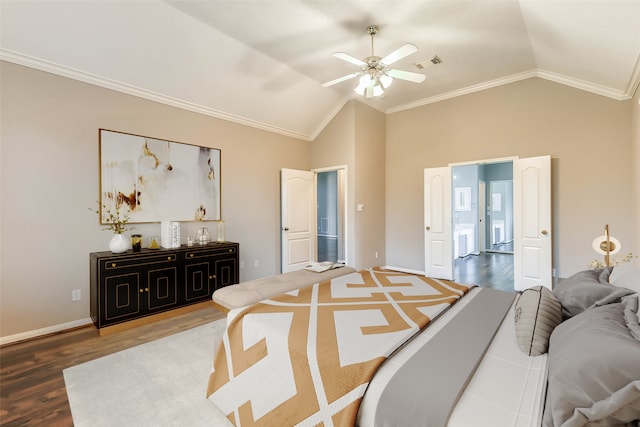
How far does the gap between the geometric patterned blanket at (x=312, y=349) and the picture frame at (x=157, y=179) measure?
8.41 feet

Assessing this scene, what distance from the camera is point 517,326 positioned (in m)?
1.39

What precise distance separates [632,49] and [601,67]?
0.73m

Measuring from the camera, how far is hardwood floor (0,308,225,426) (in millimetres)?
1787

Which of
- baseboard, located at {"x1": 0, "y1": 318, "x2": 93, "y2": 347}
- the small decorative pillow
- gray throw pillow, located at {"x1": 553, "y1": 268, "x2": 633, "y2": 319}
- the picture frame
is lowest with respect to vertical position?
baseboard, located at {"x1": 0, "y1": 318, "x2": 93, "y2": 347}

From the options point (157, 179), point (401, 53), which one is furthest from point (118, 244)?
point (401, 53)

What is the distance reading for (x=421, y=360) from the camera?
3.89 ft

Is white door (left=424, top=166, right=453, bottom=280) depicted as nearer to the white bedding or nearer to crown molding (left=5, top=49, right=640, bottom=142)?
crown molding (left=5, top=49, right=640, bottom=142)

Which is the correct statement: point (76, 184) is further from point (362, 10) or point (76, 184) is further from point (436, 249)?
point (436, 249)

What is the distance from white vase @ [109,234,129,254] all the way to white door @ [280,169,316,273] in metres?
2.50

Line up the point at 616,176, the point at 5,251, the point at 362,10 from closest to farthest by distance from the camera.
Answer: the point at 5,251 < the point at 362,10 < the point at 616,176

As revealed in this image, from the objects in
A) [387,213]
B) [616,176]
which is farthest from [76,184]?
[616,176]

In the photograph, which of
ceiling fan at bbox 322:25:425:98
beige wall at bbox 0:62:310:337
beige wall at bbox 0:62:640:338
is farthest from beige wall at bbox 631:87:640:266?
beige wall at bbox 0:62:310:337

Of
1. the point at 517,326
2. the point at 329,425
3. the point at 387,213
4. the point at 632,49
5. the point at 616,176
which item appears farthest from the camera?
the point at 387,213

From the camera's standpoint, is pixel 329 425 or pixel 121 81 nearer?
pixel 329 425
